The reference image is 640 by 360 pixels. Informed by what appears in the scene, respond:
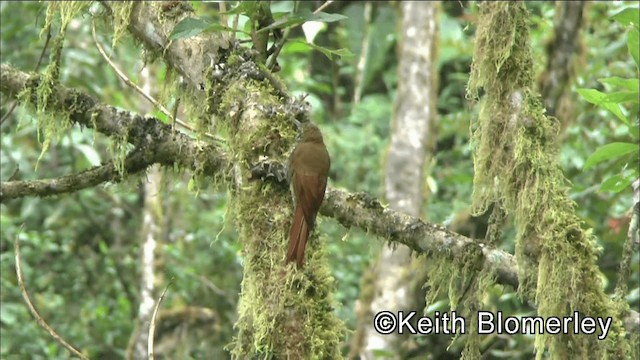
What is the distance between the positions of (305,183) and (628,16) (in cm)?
126

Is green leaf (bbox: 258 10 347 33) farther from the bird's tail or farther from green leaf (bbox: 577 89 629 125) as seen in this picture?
green leaf (bbox: 577 89 629 125)

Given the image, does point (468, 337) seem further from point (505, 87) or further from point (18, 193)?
point (18, 193)

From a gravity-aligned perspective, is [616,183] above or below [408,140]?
above

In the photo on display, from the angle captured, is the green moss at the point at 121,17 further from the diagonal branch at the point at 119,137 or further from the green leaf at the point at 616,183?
the green leaf at the point at 616,183

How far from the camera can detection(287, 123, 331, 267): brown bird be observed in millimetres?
1607

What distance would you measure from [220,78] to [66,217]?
4.25 metres

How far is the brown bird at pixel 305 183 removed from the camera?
161 centimetres

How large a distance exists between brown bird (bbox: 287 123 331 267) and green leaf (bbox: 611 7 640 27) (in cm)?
110

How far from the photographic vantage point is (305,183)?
1680 millimetres

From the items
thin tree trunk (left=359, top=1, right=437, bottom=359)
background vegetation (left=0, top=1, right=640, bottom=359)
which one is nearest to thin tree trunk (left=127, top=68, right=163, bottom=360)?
background vegetation (left=0, top=1, right=640, bottom=359)

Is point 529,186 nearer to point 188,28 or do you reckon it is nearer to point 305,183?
point 305,183

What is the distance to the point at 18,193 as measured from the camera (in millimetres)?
2318

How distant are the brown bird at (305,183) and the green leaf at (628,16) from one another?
3.61 ft

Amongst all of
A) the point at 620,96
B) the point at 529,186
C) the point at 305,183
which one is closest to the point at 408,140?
the point at 620,96
